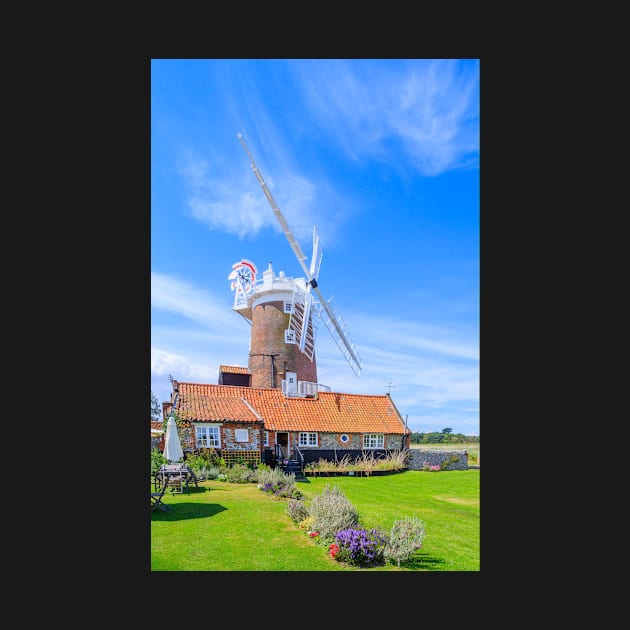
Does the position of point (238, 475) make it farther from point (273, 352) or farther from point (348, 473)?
point (273, 352)

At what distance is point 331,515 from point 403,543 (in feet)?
4.49

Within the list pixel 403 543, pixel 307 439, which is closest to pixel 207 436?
pixel 307 439

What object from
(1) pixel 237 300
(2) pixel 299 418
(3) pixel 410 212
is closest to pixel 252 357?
(1) pixel 237 300

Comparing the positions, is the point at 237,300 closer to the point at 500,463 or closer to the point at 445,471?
the point at 445,471

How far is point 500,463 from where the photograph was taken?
732 centimetres

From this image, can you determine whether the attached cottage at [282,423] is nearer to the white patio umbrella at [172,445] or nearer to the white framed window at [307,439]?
the white framed window at [307,439]

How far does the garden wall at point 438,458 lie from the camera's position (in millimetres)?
18719

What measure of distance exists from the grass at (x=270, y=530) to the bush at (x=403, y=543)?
186mm

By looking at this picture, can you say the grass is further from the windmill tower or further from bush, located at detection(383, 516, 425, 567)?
the windmill tower

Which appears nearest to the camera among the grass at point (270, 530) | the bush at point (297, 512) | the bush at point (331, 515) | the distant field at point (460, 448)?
the grass at point (270, 530)

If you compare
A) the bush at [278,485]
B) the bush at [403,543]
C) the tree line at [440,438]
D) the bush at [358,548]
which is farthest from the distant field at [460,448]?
the bush at [358,548]

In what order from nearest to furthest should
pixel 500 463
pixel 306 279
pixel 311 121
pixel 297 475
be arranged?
pixel 500 463, pixel 311 121, pixel 297 475, pixel 306 279

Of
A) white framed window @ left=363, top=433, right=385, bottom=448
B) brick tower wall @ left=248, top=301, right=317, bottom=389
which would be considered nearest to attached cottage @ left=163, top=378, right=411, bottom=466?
white framed window @ left=363, top=433, right=385, bottom=448

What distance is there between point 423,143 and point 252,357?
13472 mm
